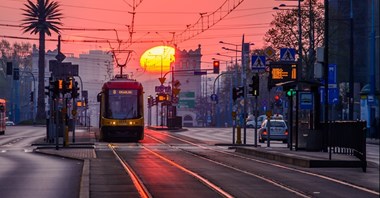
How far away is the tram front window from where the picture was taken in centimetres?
5375

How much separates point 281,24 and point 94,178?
61656 mm

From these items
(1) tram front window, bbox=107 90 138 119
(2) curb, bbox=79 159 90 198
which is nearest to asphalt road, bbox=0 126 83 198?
(2) curb, bbox=79 159 90 198

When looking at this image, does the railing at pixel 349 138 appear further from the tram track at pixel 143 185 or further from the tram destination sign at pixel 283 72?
the tram destination sign at pixel 283 72

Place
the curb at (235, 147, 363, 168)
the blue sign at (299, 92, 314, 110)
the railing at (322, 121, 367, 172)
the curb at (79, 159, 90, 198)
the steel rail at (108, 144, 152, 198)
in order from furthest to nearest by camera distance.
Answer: the blue sign at (299, 92, 314, 110) → the curb at (235, 147, 363, 168) → the railing at (322, 121, 367, 172) → the steel rail at (108, 144, 152, 198) → the curb at (79, 159, 90, 198)

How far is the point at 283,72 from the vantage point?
4316 cm

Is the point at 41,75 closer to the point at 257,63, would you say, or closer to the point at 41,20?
the point at 41,20

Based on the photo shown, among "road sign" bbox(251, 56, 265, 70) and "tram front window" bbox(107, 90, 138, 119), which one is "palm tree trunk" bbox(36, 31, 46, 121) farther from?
"road sign" bbox(251, 56, 265, 70)

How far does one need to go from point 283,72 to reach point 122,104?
13.8 meters

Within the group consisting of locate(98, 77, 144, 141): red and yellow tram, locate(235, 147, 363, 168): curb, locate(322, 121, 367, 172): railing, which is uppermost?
locate(98, 77, 144, 141): red and yellow tram

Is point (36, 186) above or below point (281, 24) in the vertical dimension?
below

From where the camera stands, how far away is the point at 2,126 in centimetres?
7606

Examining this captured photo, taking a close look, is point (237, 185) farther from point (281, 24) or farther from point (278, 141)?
point (281, 24)

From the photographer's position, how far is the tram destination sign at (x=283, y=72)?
1688 inches

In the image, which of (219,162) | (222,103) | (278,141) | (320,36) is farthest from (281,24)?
(222,103)
